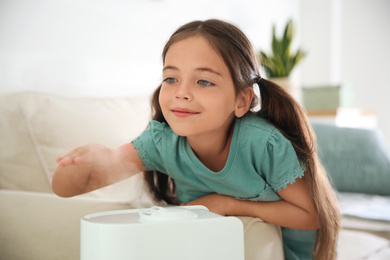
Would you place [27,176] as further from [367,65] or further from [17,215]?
[367,65]

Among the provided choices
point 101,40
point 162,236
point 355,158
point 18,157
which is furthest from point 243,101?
point 355,158

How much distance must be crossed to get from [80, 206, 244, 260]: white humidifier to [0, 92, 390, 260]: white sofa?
0.14m

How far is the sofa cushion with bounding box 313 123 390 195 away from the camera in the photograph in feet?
6.47

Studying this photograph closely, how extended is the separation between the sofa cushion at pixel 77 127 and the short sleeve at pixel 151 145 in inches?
3.4

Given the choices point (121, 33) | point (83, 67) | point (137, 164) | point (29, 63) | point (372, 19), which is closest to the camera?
point (137, 164)

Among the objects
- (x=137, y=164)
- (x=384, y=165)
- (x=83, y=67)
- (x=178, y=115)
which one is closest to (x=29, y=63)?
(x=83, y=67)

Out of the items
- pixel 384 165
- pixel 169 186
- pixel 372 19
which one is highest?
pixel 372 19

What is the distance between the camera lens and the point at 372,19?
140 inches

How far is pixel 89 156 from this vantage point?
2.80ft

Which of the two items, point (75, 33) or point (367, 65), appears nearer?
point (75, 33)

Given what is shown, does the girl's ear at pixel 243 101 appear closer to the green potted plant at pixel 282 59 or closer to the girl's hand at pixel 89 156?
the girl's hand at pixel 89 156

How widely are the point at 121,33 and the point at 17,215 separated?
2.84 feet

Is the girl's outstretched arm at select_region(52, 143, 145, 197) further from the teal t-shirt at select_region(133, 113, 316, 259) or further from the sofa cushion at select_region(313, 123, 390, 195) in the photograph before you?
the sofa cushion at select_region(313, 123, 390, 195)

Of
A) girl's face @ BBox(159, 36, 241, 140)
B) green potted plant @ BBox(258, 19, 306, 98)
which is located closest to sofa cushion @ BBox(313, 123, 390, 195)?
green potted plant @ BBox(258, 19, 306, 98)
